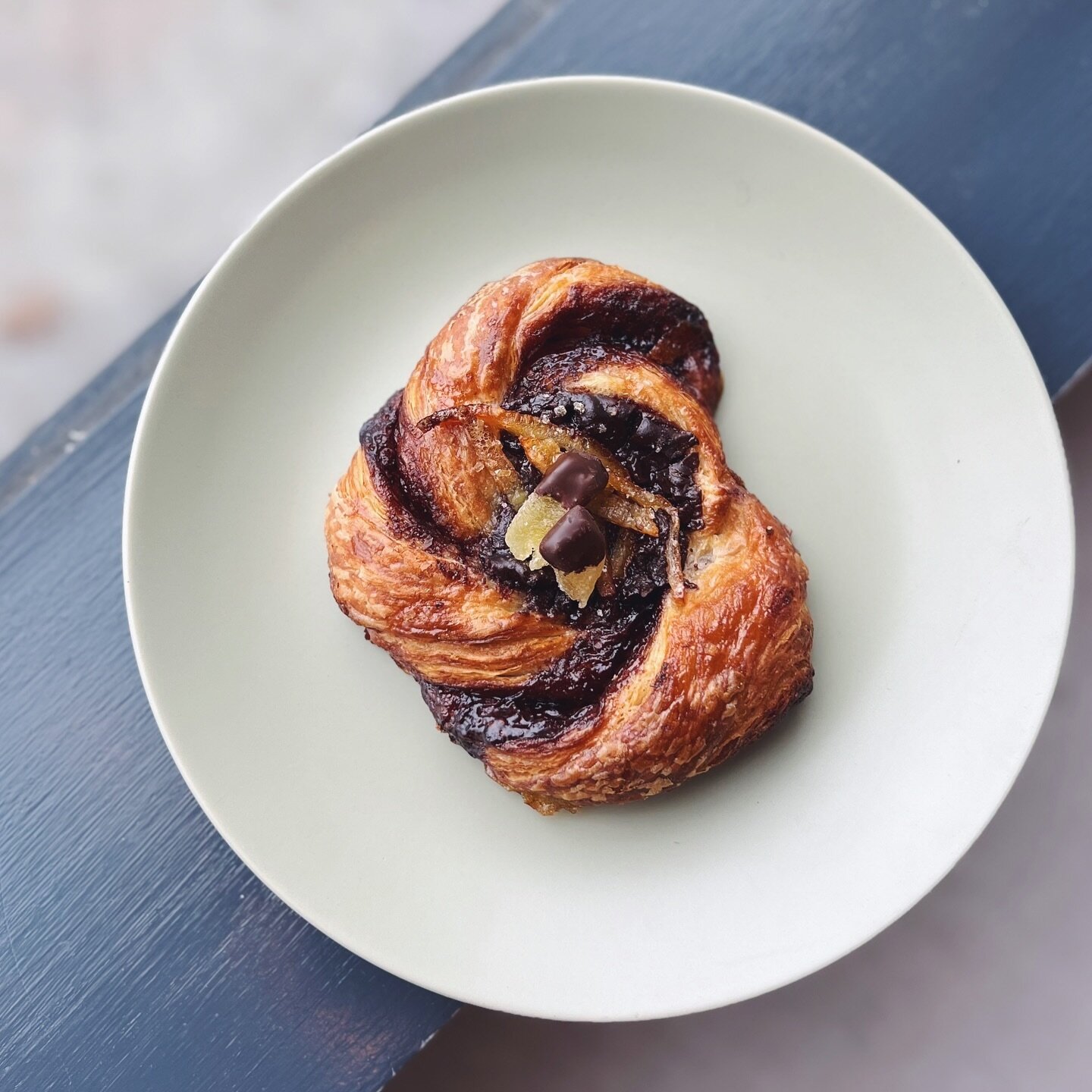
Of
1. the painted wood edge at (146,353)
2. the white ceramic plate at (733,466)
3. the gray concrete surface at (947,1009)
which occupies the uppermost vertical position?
the painted wood edge at (146,353)

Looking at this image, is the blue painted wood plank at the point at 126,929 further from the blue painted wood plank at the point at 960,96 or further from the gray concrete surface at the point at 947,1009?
the blue painted wood plank at the point at 960,96

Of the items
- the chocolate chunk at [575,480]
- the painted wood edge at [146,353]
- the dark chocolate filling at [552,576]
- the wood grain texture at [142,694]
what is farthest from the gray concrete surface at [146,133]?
the chocolate chunk at [575,480]

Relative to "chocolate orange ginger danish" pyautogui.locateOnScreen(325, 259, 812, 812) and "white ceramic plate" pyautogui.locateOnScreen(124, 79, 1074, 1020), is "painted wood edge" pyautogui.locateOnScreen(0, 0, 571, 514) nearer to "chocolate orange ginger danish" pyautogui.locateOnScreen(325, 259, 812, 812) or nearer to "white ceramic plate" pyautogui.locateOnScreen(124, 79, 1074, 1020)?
"white ceramic plate" pyautogui.locateOnScreen(124, 79, 1074, 1020)

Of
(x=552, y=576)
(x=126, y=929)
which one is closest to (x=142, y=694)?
(x=126, y=929)

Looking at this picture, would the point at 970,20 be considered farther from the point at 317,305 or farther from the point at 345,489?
the point at 345,489

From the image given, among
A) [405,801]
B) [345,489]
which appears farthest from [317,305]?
[405,801]

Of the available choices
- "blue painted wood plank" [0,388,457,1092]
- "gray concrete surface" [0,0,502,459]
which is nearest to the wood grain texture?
"blue painted wood plank" [0,388,457,1092]
